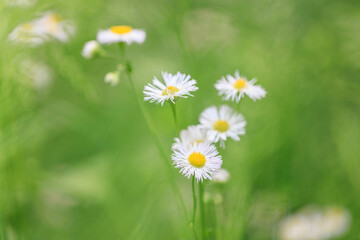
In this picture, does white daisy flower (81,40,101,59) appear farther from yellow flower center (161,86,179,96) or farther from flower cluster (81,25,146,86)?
yellow flower center (161,86,179,96)

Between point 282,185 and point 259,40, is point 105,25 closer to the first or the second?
point 259,40

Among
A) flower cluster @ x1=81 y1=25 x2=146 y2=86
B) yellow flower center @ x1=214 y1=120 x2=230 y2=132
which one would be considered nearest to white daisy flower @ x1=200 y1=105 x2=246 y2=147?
yellow flower center @ x1=214 y1=120 x2=230 y2=132

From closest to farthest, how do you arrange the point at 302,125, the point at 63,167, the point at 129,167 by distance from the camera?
the point at 129,167 → the point at 63,167 → the point at 302,125

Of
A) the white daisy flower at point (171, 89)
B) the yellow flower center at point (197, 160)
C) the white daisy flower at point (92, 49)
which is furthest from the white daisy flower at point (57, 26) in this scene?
the yellow flower center at point (197, 160)

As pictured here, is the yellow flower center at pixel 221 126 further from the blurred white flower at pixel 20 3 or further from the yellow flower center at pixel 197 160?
the blurred white flower at pixel 20 3

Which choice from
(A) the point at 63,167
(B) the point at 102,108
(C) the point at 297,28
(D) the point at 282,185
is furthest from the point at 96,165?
(C) the point at 297,28

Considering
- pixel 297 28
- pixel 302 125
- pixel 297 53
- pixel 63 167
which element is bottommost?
pixel 63 167
